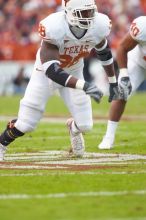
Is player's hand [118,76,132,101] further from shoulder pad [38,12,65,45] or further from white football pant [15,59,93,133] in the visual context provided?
shoulder pad [38,12,65,45]

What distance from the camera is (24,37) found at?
769 inches

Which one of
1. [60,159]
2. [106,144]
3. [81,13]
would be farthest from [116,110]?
[81,13]

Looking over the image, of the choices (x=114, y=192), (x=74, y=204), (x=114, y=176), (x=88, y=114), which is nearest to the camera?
(x=74, y=204)

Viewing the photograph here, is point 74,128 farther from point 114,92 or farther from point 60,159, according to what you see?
point 114,92

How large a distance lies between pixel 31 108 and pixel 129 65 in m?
1.72

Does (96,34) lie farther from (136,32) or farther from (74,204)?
(74,204)

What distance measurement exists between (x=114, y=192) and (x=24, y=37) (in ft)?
49.0

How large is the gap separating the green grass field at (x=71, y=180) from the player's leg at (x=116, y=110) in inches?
4.5

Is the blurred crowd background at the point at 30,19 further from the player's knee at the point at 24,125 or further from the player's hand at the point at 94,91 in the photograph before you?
the player's hand at the point at 94,91

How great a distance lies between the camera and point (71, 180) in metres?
5.30

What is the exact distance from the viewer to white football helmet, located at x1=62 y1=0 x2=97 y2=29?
20.3ft

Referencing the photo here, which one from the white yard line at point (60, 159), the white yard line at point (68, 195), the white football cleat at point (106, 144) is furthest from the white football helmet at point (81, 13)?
the white yard line at point (68, 195)

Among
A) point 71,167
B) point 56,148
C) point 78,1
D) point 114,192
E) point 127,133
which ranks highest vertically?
point 78,1

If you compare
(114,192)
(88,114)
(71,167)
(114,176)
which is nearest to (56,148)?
(88,114)
